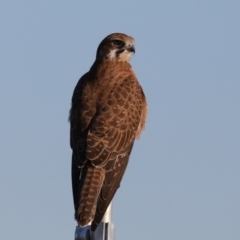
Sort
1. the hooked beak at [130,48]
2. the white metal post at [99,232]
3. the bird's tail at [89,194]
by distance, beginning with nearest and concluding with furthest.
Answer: the white metal post at [99,232] → the bird's tail at [89,194] → the hooked beak at [130,48]

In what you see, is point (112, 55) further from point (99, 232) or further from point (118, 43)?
point (99, 232)

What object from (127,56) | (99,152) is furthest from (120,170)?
(127,56)

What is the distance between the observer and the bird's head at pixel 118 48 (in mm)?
9797

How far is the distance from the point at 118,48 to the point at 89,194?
2755 mm

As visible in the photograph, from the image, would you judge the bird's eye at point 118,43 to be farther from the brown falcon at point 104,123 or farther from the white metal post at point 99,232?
the white metal post at point 99,232

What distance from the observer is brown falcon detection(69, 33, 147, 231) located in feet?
25.6

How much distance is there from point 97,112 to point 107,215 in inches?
84.9

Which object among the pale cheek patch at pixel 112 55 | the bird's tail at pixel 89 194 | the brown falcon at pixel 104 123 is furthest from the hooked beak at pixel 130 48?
the bird's tail at pixel 89 194

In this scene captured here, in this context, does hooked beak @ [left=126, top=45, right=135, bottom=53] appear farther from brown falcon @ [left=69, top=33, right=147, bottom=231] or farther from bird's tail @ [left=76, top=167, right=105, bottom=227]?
bird's tail @ [left=76, top=167, right=105, bottom=227]

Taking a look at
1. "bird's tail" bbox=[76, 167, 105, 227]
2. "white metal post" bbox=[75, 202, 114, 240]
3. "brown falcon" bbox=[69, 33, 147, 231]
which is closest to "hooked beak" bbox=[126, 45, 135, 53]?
"brown falcon" bbox=[69, 33, 147, 231]

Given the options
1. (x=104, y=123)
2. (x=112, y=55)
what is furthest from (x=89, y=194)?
(x=112, y=55)

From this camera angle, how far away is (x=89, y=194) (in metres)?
7.66

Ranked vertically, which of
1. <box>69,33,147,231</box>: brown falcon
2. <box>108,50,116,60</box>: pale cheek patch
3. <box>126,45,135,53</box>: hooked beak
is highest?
<box>126,45,135,53</box>: hooked beak

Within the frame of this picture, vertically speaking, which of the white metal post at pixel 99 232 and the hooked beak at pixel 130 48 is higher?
the hooked beak at pixel 130 48
